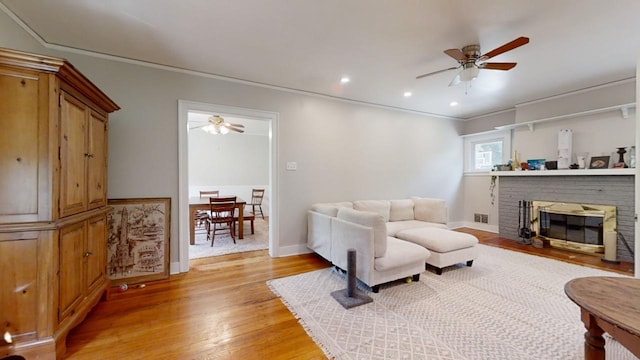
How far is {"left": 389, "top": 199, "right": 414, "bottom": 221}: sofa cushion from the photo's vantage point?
443 cm

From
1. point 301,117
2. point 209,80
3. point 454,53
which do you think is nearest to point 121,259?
point 209,80

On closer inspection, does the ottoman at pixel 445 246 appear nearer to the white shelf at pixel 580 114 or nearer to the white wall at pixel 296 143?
the white wall at pixel 296 143

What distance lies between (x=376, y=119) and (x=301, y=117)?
5.25 feet

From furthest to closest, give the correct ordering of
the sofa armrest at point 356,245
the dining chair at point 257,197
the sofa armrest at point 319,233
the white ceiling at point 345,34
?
the dining chair at point 257,197 → the sofa armrest at point 319,233 → the sofa armrest at point 356,245 → the white ceiling at point 345,34

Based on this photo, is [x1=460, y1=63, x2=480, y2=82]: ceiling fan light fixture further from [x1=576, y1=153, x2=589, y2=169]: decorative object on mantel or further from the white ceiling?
[x1=576, y1=153, x2=589, y2=169]: decorative object on mantel

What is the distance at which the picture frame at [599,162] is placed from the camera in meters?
3.72

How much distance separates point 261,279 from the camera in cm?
298

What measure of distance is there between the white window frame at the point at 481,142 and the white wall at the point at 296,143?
0.19m

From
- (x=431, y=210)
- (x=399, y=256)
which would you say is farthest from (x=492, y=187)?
(x=399, y=256)

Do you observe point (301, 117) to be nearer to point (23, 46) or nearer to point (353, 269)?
point (353, 269)

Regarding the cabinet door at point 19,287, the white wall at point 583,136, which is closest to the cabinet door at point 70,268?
the cabinet door at point 19,287

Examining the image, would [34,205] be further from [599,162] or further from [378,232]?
[599,162]

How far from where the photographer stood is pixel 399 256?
2668 millimetres

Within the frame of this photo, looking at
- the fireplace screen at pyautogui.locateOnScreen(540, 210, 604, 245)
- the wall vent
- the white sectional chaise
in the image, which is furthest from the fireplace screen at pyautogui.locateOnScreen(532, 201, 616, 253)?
the white sectional chaise
